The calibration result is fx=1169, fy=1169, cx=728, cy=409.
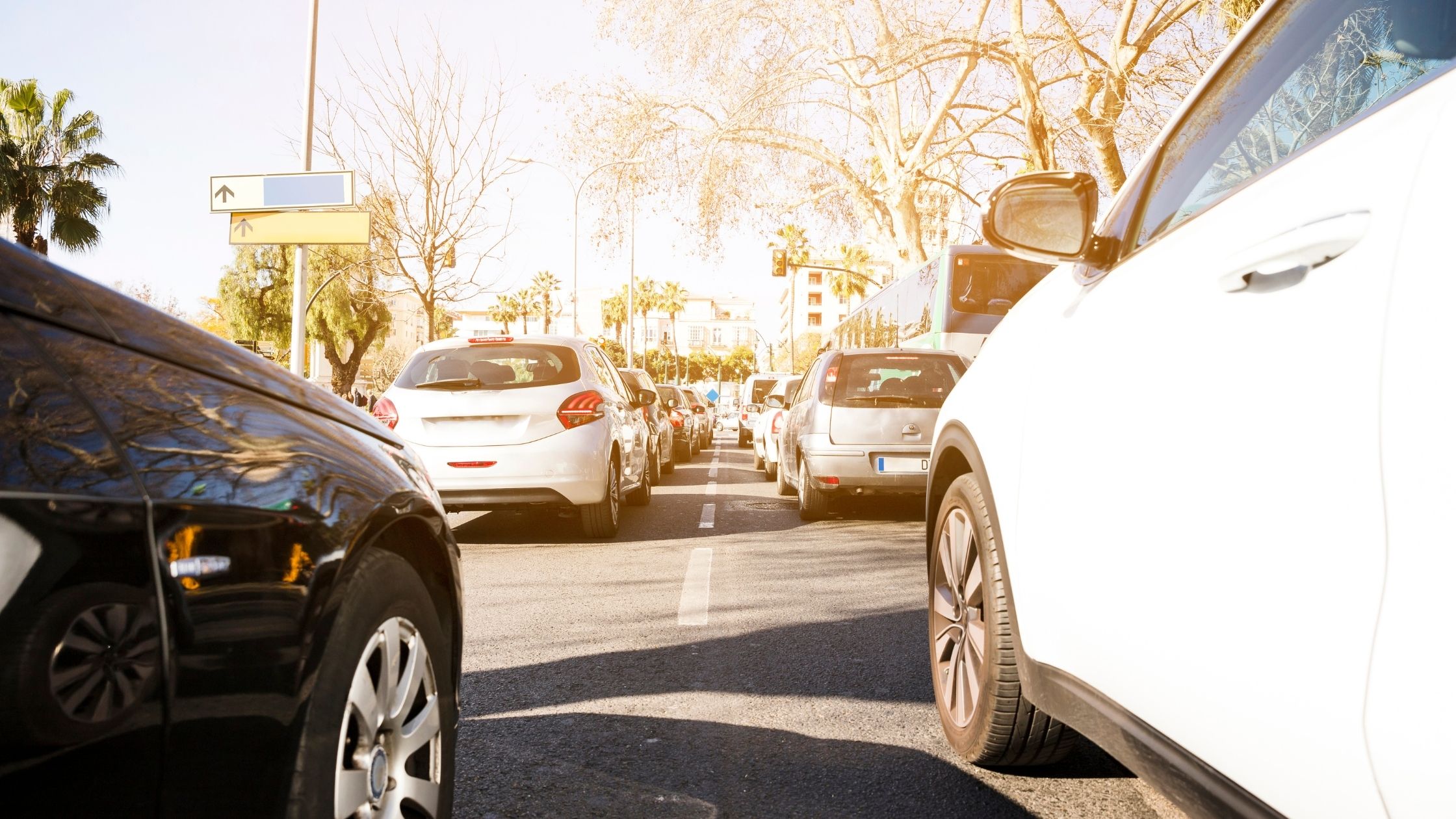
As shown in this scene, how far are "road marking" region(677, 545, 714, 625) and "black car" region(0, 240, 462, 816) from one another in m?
3.37

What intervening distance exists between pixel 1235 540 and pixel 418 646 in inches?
58.3

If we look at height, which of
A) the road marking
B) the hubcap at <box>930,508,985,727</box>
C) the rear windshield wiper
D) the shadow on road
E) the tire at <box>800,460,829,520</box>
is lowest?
the road marking

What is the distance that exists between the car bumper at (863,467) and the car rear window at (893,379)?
378 mm

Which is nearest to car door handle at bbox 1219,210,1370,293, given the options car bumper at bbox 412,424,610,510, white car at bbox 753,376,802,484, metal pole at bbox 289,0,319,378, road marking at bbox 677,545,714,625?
road marking at bbox 677,545,714,625

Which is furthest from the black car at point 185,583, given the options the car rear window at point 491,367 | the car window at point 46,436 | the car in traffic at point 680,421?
the car in traffic at point 680,421

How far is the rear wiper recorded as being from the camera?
841cm

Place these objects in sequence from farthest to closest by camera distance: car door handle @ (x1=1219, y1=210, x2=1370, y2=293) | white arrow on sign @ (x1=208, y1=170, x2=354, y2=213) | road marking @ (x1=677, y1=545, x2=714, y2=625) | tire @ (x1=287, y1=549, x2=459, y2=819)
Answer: white arrow on sign @ (x1=208, y1=170, x2=354, y2=213) → road marking @ (x1=677, y1=545, x2=714, y2=625) → tire @ (x1=287, y1=549, x2=459, y2=819) → car door handle @ (x1=1219, y1=210, x2=1370, y2=293)

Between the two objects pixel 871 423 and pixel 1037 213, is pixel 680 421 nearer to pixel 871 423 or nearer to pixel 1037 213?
pixel 871 423

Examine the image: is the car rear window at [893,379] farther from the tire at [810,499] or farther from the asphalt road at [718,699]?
the asphalt road at [718,699]

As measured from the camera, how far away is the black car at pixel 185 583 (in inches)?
52.8

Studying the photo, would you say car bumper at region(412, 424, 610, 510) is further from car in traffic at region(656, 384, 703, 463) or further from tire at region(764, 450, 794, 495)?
car in traffic at region(656, 384, 703, 463)

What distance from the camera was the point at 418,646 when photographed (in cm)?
227

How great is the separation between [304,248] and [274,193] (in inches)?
107

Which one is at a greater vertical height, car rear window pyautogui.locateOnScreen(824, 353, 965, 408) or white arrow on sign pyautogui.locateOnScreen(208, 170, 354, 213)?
white arrow on sign pyautogui.locateOnScreen(208, 170, 354, 213)
